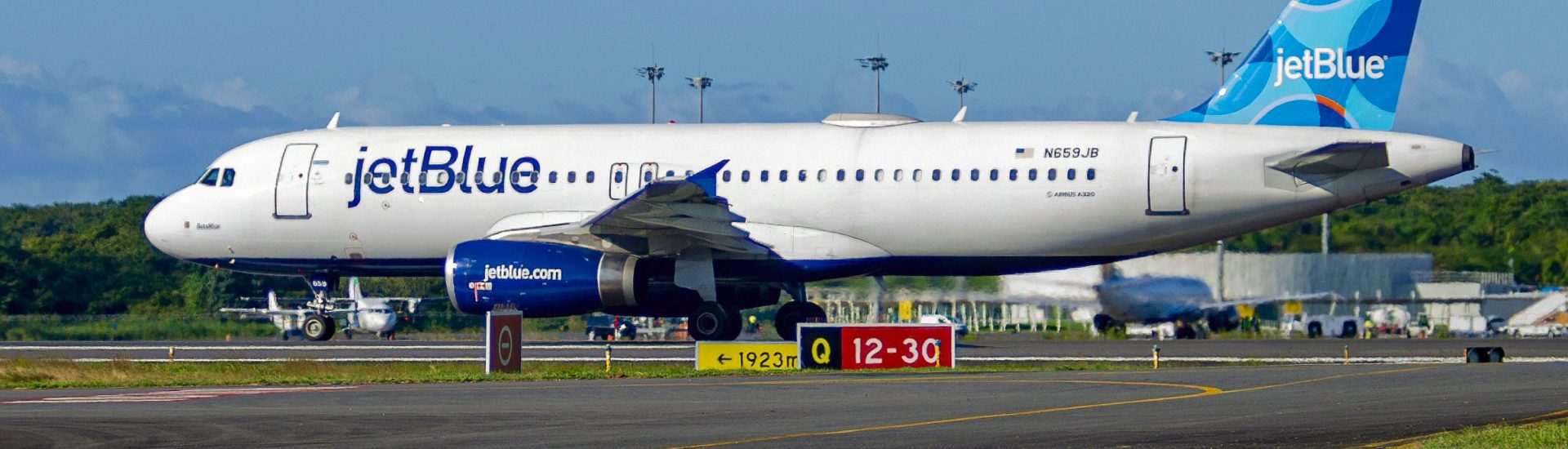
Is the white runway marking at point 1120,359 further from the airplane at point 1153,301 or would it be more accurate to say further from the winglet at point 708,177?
the airplane at point 1153,301

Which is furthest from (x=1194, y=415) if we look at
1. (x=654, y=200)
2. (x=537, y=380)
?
(x=654, y=200)

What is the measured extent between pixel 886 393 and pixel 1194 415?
4.06 meters

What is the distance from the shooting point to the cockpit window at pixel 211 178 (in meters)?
33.7

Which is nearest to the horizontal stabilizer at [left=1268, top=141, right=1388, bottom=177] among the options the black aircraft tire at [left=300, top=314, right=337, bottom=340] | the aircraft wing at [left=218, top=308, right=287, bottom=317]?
the black aircraft tire at [left=300, top=314, right=337, bottom=340]

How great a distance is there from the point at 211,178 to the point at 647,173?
29.3 ft

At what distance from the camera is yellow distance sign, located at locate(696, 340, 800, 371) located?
2441 centimetres

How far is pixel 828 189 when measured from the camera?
29984mm

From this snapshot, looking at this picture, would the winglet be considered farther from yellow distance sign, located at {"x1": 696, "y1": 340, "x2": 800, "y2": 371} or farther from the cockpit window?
the cockpit window

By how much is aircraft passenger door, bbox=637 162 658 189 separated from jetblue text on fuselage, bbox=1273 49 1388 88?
10446mm

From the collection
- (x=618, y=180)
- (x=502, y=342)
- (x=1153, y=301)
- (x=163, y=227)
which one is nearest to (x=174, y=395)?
(x=502, y=342)

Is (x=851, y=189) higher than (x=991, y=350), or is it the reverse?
(x=851, y=189)

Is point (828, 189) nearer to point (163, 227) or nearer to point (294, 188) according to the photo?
point (294, 188)

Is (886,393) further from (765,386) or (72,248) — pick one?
(72,248)

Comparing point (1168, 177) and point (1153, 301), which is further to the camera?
point (1153, 301)
